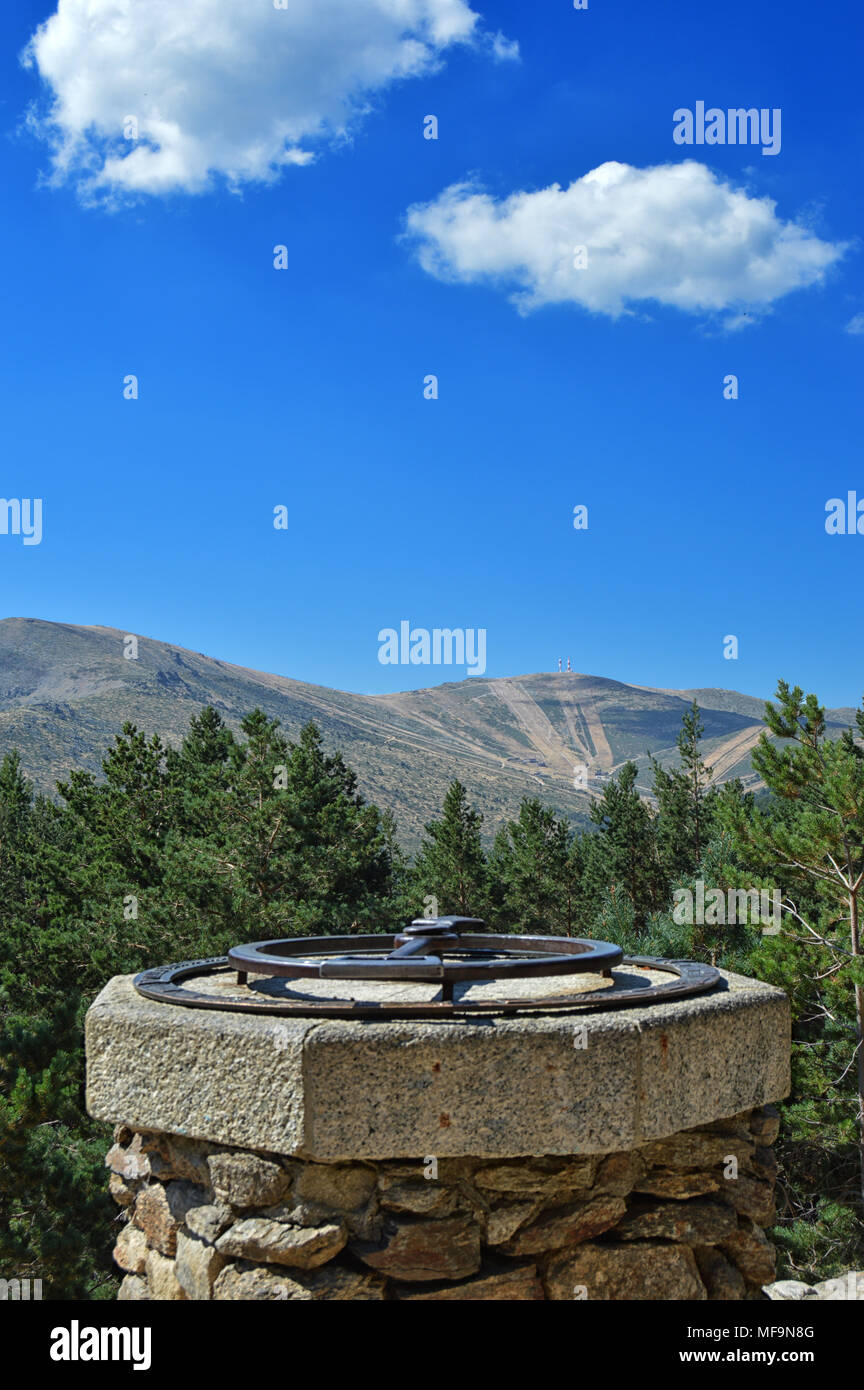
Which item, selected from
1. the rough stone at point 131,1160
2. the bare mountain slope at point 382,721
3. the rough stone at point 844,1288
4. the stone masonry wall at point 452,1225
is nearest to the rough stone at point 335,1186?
the stone masonry wall at point 452,1225

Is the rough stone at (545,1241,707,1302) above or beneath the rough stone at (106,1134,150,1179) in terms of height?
beneath

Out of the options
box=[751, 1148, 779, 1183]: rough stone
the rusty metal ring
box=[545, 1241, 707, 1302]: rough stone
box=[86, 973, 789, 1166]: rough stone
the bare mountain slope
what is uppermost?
the bare mountain slope

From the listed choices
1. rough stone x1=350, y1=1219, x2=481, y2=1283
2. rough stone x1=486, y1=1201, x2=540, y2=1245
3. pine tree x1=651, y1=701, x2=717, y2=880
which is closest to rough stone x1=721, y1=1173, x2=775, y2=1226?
rough stone x1=486, y1=1201, x2=540, y2=1245

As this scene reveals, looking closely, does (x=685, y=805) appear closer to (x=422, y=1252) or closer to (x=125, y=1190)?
(x=125, y=1190)

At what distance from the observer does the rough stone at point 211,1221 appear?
309 cm

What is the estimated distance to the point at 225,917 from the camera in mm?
14641

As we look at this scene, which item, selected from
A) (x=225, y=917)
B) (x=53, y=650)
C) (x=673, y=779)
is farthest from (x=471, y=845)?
(x=53, y=650)

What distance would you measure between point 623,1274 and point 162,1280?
1.46 meters

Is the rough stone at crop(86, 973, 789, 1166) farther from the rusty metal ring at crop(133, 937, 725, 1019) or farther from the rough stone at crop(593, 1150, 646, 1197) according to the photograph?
the rough stone at crop(593, 1150, 646, 1197)

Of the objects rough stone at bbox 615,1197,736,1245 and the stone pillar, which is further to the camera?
rough stone at bbox 615,1197,736,1245

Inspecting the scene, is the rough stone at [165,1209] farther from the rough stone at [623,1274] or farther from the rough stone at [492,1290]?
the rough stone at [623,1274]

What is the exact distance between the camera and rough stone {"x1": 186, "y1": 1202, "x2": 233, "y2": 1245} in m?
3.09

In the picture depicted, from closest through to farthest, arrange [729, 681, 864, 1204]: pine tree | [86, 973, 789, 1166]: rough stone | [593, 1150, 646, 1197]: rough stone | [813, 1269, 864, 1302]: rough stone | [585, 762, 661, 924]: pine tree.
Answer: [86, 973, 789, 1166]: rough stone → [593, 1150, 646, 1197]: rough stone → [813, 1269, 864, 1302]: rough stone → [729, 681, 864, 1204]: pine tree → [585, 762, 661, 924]: pine tree
